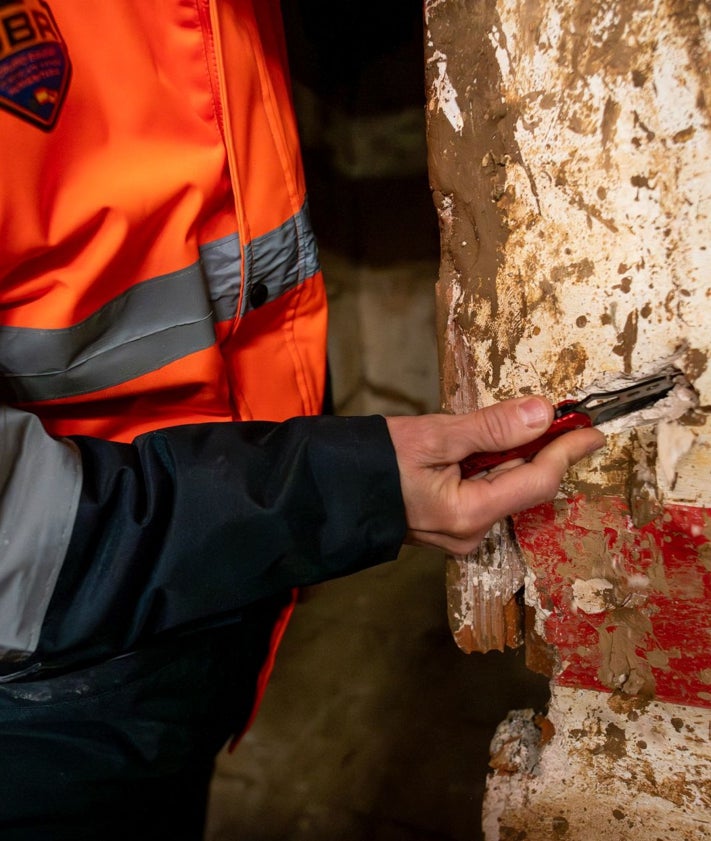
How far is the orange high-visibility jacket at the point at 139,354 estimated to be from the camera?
2.14 ft

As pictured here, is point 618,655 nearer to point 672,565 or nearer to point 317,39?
point 672,565

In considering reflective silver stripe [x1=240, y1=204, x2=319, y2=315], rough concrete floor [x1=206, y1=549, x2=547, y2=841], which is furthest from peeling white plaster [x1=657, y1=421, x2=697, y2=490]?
rough concrete floor [x1=206, y1=549, x2=547, y2=841]

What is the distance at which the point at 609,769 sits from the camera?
0.94 m

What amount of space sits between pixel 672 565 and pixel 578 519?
0.13 metres

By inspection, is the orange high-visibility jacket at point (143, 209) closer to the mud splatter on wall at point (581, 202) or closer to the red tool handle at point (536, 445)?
the mud splatter on wall at point (581, 202)

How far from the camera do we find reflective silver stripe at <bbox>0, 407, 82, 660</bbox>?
624mm

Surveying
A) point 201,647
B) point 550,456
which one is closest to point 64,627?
point 201,647

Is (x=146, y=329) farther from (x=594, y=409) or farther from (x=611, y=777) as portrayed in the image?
(x=611, y=777)

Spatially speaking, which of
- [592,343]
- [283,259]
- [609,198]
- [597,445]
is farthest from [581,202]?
[283,259]

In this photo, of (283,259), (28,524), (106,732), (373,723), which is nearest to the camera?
(28,524)

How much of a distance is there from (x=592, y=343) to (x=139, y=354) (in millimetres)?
607

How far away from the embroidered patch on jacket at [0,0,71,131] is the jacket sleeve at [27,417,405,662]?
377mm

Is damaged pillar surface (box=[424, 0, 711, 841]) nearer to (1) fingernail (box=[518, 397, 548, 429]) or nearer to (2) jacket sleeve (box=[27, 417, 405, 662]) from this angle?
(1) fingernail (box=[518, 397, 548, 429])

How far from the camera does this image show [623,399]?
770 mm
